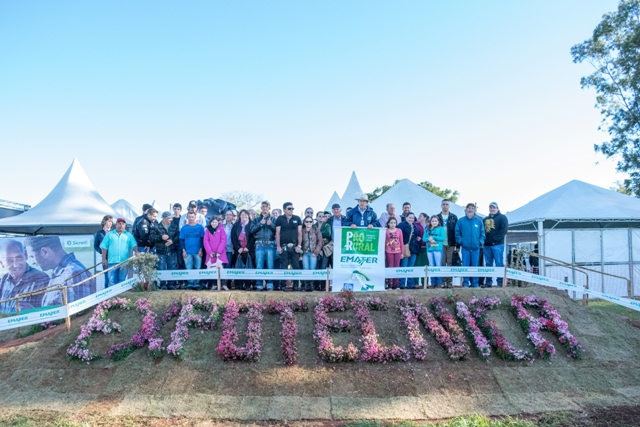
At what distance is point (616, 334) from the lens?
10.3 meters

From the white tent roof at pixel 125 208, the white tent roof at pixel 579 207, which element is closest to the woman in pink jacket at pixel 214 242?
the white tent roof at pixel 579 207

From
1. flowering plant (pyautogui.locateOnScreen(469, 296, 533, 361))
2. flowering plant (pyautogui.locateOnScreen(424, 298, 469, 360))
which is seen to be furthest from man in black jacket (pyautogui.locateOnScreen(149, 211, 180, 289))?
flowering plant (pyautogui.locateOnScreen(469, 296, 533, 361))

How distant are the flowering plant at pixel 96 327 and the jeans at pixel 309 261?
165 inches

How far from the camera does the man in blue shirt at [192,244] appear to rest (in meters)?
11.2

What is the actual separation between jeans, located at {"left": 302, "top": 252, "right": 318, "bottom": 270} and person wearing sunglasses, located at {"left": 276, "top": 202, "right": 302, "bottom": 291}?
8.4 inches

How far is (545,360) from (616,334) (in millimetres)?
2649

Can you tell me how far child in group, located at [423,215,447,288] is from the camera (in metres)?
11.6

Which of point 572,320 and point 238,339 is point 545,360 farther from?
point 238,339

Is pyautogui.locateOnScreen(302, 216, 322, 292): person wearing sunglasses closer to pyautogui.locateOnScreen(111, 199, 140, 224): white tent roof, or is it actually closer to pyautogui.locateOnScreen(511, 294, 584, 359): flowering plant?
pyautogui.locateOnScreen(511, 294, 584, 359): flowering plant

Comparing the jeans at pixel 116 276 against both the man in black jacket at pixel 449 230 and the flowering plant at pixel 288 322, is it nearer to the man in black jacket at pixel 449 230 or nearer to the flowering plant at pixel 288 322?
the flowering plant at pixel 288 322

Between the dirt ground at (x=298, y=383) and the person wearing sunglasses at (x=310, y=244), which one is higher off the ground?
the person wearing sunglasses at (x=310, y=244)

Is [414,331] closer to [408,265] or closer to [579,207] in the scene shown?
[408,265]

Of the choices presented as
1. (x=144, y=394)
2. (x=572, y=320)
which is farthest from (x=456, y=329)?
(x=144, y=394)

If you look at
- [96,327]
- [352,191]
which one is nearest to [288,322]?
[96,327]
